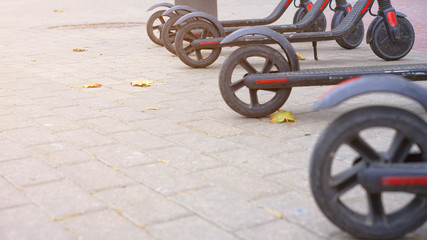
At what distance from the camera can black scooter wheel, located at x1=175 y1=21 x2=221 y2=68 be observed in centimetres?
765

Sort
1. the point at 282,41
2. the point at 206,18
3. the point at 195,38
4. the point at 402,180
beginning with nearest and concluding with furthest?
the point at 402,180
the point at 282,41
the point at 206,18
the point at 195,38

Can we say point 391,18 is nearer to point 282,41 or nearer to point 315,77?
point 282,41

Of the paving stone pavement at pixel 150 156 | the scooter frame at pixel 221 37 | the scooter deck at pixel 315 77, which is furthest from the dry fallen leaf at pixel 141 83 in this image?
the scooter deck at pixel 315 77

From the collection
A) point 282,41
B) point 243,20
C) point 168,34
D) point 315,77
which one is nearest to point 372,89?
point 315,77

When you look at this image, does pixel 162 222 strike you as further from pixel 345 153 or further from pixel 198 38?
pixel 198 38

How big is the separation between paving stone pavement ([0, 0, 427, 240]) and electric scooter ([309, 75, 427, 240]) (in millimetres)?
159

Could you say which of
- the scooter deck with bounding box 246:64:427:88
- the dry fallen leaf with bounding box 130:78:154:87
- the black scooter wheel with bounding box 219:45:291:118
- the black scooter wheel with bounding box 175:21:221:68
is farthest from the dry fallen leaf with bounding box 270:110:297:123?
the black scooter wheel with bounding box 175:21:221:68

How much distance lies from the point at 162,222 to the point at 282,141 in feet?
5.16

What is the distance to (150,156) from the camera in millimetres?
4168

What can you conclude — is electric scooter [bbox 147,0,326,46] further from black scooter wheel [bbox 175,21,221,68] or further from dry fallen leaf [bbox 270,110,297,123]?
dry fallen leaf [bbox 270,110,297,123]

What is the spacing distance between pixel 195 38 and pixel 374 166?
5.51m

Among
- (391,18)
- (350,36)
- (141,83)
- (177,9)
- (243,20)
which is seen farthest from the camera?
(243,20)

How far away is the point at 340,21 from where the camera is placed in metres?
8.84

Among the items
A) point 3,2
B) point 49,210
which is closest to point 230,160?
point 49,210
